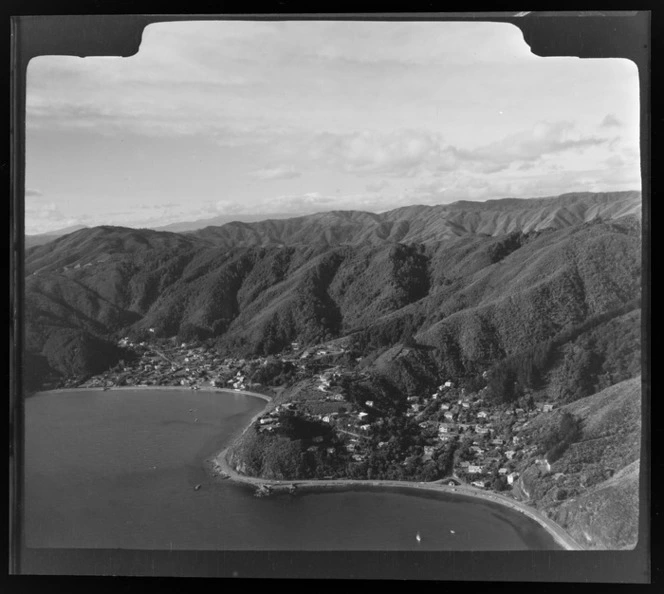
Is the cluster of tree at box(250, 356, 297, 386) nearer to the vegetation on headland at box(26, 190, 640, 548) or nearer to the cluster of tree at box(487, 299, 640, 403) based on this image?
the vegetation on headland at box(26, 190, 640, 548)

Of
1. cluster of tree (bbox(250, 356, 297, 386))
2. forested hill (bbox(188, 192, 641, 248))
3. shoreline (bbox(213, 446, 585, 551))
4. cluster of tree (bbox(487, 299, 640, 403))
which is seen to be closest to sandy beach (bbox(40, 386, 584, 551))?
shoreline (bbox(213, 446, 585, 551))

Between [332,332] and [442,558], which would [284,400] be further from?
[442,558]

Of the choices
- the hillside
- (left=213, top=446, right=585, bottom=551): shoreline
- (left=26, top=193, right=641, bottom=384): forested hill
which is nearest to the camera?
the hillside

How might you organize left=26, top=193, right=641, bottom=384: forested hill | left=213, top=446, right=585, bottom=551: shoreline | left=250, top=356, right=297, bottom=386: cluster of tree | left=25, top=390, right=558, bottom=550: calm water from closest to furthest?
left=25, top=390, right=558, bottom=550: calm water
left=213, top=446, right=585, bottom=551: shoreline
left=26, top=193, right=641, bottom=384: forested hill
left=250, top=356, right=297, bottom=386: cluster of tree

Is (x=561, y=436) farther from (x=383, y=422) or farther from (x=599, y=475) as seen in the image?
(x=383, y=422)
